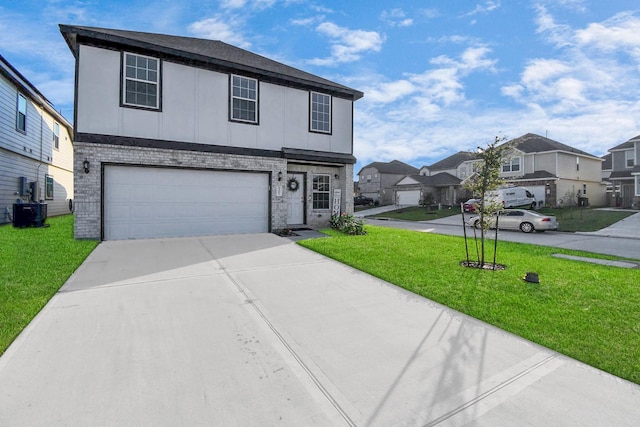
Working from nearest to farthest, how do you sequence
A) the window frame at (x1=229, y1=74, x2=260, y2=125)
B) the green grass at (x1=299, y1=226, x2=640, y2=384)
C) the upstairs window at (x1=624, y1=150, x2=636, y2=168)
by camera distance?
1. the green grass at (x1=299, y1=226, x2=640, y2=384)
2. the window frame at (x1=229, y1=74, x2=260, y2=125)
3. the upstairs window at (x1=624, y1=150, x2=636, y2=168)

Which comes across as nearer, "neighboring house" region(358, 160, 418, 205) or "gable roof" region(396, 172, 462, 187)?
"gable roof" region(396, 172, 462, 187)

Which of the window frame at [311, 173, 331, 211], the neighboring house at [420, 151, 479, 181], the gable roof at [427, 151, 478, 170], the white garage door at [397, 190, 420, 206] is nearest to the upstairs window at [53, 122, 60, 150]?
the window frame at [311, 173, 331, 211]

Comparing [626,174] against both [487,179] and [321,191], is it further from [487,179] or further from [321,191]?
[487,179]

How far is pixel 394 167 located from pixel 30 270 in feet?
143

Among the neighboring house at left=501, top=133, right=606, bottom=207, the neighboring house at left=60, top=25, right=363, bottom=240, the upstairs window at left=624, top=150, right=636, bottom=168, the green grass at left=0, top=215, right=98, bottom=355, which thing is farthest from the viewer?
the upstairs window at left=624, top=150, right=636, bottom=168

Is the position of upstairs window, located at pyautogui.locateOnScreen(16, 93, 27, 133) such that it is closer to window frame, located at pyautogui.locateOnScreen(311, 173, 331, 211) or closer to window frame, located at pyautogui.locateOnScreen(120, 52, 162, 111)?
window frame, located at pyautogui.locateOnScreen(120, 52, 162, 111)

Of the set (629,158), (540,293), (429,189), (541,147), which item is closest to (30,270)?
(540,293)

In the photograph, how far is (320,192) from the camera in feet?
41.5

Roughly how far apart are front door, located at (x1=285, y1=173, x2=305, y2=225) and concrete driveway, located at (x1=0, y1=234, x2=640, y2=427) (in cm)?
748

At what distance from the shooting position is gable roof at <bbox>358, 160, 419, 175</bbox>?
43.2m

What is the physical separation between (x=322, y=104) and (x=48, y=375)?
11.5 m

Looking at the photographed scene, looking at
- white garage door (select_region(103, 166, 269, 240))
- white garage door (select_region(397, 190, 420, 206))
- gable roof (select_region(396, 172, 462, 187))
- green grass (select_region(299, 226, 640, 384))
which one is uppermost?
gable roof (select_region(396, 172, 462, 187))

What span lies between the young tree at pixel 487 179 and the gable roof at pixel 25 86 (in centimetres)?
1727

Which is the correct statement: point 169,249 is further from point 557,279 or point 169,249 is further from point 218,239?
point 557,279
